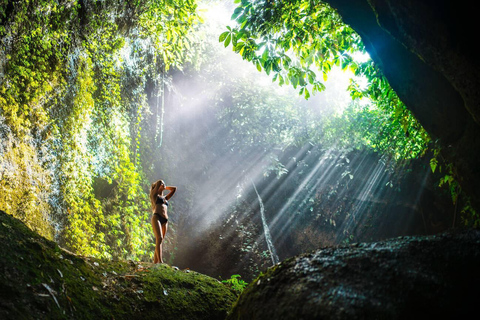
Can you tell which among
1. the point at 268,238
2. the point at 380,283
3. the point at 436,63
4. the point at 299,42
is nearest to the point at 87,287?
the point at 380,283

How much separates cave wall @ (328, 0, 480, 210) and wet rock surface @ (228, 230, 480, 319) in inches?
32.3

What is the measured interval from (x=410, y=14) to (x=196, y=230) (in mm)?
10904

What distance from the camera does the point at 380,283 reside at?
4.75ft

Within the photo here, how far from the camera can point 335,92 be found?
61.7 feet

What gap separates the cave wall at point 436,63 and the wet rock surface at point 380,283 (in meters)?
0.82

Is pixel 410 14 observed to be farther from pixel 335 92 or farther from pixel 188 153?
pixel 335 92

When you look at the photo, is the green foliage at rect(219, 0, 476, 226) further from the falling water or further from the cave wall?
the falling water

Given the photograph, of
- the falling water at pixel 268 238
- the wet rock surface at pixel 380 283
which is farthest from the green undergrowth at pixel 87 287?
the falling water at pixel 268 238

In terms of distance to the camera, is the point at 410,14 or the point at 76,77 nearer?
the point at 410,14

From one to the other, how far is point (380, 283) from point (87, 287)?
215 cm

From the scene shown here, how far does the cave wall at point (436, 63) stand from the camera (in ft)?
5.90

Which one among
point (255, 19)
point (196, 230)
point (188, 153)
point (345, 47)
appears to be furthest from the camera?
point (188, 153)

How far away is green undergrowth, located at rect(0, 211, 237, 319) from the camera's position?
5.82 ft

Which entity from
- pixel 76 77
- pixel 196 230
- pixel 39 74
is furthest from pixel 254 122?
pixel 39 74
